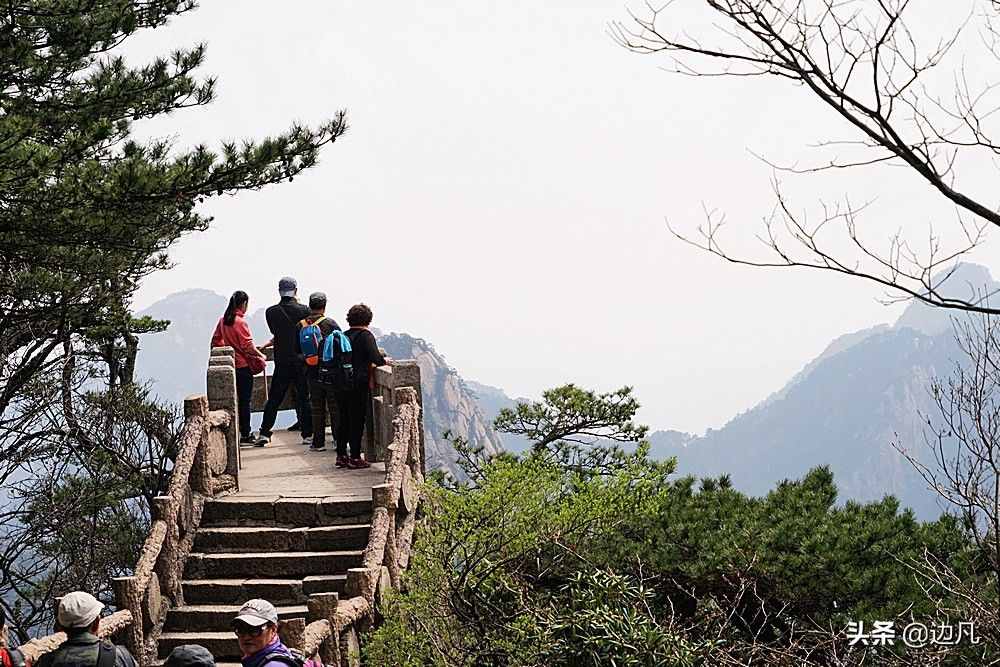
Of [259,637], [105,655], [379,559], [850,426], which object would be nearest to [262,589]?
[379,559]

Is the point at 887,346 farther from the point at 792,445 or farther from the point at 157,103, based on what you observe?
the point at 157,103

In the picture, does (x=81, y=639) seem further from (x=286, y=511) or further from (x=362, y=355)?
(x=362, y=355)

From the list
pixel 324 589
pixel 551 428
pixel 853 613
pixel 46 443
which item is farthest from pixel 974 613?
pixel 46 443

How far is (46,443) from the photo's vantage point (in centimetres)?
2008

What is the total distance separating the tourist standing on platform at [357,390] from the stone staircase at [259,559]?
54.8 inches

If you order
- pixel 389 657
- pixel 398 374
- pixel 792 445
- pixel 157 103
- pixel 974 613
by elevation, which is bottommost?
pixel 792 445

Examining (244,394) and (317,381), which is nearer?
(317,381)

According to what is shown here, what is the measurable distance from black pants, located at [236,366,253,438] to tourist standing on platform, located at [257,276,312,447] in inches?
9.1

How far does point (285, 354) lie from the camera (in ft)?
45.7

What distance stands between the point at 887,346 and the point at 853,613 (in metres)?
170

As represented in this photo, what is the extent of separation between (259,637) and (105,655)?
1410 millimetres

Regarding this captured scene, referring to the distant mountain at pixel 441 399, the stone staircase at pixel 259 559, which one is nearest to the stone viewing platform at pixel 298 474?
the stone staircase at pixel 259 559

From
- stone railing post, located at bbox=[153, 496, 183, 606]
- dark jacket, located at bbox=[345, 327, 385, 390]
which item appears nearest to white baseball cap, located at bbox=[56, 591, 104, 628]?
stone railing post, located at bbox=[153, 496, 183, 606]

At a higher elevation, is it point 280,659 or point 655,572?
point 280,659
